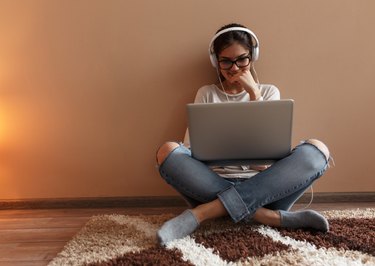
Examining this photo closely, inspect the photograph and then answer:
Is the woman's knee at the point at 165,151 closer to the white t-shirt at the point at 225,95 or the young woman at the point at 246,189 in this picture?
the young woman at the point at 246,189

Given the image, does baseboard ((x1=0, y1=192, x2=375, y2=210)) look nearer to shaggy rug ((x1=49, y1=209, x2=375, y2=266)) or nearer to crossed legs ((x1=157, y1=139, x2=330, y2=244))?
shaggy rug ((x1=49, y1=209, x2=375, y2=266))

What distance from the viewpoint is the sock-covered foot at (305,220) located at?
41.6 inches

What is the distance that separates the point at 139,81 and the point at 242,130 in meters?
0.65

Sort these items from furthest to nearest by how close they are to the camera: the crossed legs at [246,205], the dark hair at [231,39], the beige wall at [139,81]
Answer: the beige wall at [139,81]
the dark hair at [231,39]
the crossed legs at [246,205]

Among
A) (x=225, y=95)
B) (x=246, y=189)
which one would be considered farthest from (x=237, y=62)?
(x=246, y=189)

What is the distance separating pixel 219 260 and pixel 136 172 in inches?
28.5

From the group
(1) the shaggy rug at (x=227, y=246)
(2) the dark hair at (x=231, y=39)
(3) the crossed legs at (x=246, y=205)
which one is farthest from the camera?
(2) the dark hair at (x=231, y=39)

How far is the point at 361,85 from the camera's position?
1.46 metres

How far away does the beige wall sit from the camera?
1.44 meters

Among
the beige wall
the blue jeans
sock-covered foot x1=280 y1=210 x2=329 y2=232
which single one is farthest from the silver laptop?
the beige wall

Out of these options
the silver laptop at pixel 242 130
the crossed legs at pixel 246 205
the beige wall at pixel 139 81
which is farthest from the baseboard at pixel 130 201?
the silver laptop at pixel 242 130

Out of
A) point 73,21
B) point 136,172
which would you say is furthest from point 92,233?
point 73,21

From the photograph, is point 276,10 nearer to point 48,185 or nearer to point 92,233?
point 92,233

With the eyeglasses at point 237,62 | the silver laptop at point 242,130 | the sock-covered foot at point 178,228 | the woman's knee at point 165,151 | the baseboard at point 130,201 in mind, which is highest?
the eyeglasses at point 237,62
